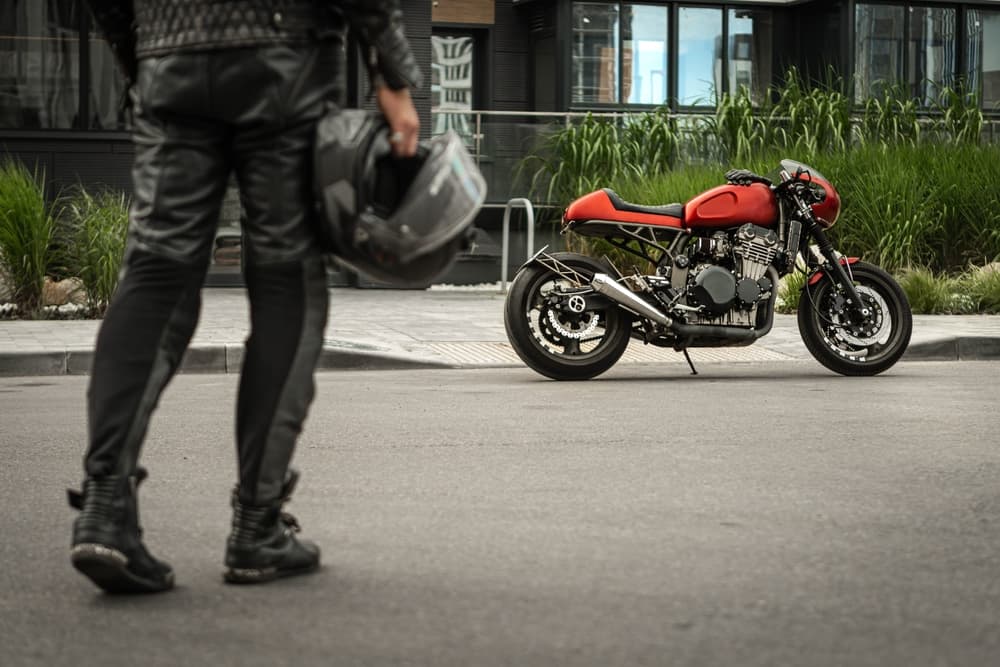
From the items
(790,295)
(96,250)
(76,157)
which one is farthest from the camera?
(76,157)

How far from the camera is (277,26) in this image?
3652mm

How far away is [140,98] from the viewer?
12.4ft

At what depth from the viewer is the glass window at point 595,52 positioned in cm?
2191

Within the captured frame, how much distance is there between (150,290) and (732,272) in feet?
19.8

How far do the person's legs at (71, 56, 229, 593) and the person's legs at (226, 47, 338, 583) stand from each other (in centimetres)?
10

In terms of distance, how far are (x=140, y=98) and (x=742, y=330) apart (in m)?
5.94

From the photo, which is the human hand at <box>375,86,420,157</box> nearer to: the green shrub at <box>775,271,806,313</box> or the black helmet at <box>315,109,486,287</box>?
the black helmet at <box>315,109,486,287</box>

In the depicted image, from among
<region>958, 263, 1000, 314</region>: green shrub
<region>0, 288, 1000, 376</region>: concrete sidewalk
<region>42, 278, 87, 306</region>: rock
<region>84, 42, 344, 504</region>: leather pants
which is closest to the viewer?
<region>84, 42, 344, 504</region>: leather pants

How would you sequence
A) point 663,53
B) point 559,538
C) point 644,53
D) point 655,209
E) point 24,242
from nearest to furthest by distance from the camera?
point 559,538, point 655,209, point 24,242, point 644,53, point 663,53

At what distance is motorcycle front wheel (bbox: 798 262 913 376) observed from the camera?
30.9ft

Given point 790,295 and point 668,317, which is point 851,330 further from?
point 790,295

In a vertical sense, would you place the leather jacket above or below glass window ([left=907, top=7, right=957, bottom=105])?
below

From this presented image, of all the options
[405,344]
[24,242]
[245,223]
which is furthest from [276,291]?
[24,242]

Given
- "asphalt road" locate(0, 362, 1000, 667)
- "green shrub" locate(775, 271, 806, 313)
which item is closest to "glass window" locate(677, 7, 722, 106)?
"green shrub" locate(775, 271, 806, 313)
